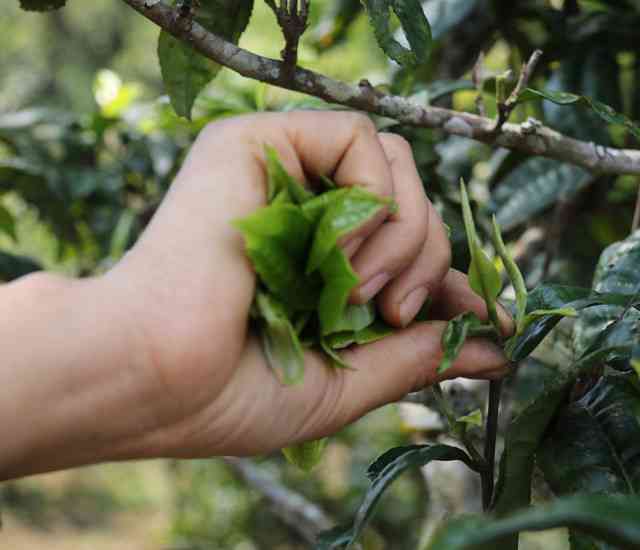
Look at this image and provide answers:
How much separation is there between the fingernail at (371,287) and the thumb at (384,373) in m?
0.05

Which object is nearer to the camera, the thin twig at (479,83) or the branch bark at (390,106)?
the branch bark at (390,106)

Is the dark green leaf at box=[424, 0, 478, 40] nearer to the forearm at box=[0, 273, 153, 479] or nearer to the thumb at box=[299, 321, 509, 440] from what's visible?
the thumb at box=[299, 321, 509, 440]

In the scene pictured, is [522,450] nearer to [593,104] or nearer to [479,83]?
[593,104]

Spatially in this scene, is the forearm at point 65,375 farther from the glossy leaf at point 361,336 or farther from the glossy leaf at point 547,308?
the glossy leaf at point 547,308

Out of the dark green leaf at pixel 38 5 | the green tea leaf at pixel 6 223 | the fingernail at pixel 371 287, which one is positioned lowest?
A: the green tea leaf at pixel 6 223

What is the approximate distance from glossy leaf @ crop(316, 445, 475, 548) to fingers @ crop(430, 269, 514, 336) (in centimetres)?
11

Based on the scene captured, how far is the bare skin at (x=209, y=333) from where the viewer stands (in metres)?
0.60

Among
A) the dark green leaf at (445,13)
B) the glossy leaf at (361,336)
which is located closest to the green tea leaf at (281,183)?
the glossy leaf at (361,336)

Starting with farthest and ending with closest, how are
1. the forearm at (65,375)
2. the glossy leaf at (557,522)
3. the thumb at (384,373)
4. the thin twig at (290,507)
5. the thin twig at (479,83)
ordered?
1. the thin twig at (290,507)
2. the thin twig at (479,83)
3. the thumb at (384,373)
4. the forearm at (65,375)
5. the glossy leaf at (557,522)

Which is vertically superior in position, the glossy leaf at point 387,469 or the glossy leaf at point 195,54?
the glossy leaf at point 195,54

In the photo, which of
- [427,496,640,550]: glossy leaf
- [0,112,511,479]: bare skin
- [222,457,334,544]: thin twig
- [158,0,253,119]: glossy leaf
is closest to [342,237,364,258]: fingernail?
[0,112,511,479]: bare skin

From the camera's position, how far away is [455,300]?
0.79 m

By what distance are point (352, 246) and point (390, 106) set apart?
30 cm

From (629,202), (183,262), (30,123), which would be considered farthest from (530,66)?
(30,123)
